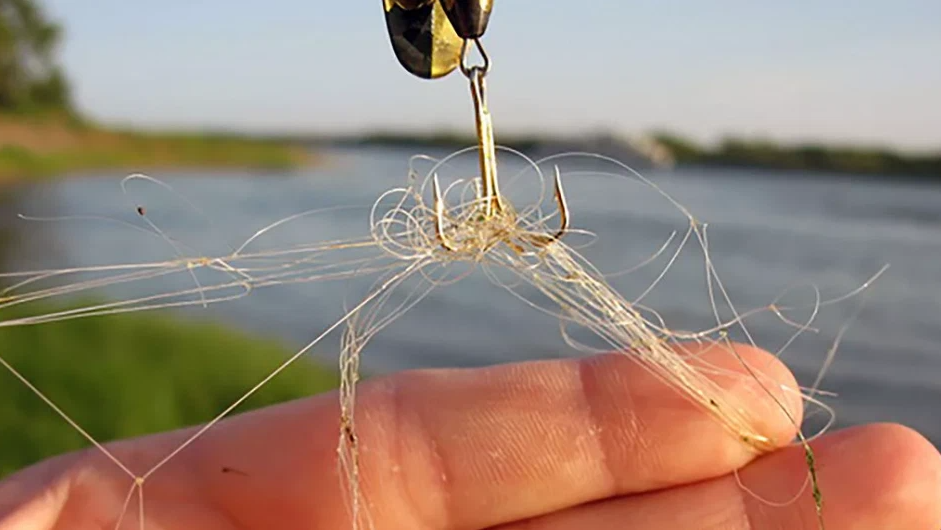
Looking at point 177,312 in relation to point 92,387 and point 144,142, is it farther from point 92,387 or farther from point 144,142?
point 144,142

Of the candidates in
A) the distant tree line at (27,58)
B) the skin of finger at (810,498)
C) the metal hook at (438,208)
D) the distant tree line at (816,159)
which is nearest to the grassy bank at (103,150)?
the distant tree line at (27,58)

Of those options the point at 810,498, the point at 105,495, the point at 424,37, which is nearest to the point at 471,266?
the point at 424,37

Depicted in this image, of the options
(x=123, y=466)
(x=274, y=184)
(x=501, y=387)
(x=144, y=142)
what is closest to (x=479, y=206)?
(x=501, y=387)

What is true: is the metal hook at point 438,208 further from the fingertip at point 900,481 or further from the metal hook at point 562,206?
the fingertip at point 900,481

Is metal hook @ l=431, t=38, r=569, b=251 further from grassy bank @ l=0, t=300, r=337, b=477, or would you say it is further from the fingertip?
grassy bank @ l=0, t=300, r=337, b=477

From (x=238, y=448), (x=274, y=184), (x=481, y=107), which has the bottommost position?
(x=274, y=184)

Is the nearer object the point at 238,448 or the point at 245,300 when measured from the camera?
the point at 238,448

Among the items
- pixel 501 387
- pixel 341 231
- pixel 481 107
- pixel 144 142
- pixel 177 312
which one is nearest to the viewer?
pixel 481 107
